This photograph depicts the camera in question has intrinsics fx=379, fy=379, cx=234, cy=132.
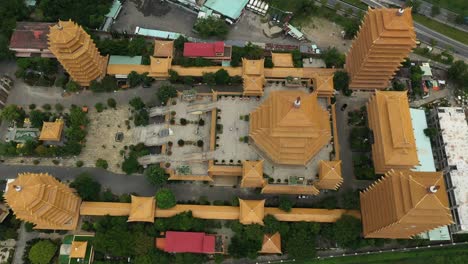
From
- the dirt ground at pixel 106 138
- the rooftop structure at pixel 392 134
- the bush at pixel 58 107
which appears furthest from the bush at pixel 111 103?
the rooftop structure at pixel 392 134

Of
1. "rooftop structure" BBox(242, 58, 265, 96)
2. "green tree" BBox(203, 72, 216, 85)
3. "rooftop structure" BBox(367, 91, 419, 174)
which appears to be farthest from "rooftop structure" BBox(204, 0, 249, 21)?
"rooftop structure" BBox(367, 91, 419, 174)

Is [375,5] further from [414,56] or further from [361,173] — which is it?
[361,173]

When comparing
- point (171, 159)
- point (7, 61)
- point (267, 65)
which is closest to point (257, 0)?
point (267, 65)

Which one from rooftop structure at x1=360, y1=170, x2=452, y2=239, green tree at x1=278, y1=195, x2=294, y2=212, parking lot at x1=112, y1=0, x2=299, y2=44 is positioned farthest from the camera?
parking lot at x1=112, y1=0, x2=299, y2=44

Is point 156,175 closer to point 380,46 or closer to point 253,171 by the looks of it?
point 253,171

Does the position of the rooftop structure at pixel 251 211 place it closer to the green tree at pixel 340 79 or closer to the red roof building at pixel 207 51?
the green tree at pixel 340 79

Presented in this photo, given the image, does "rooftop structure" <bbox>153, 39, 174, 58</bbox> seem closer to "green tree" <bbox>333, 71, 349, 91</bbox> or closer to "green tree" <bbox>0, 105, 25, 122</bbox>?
"green tree" <bbox>0, 105, 25, 122</bbox>
